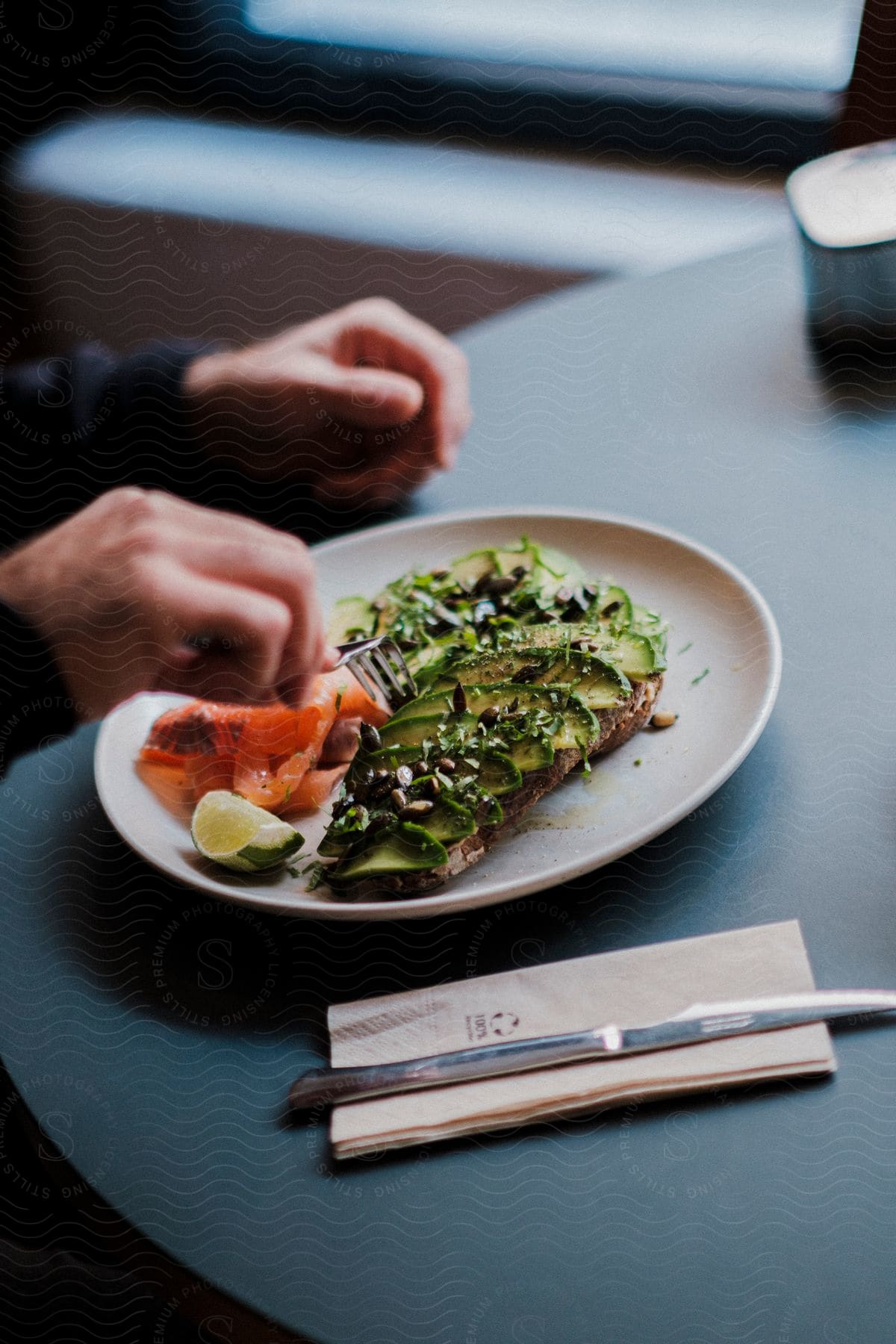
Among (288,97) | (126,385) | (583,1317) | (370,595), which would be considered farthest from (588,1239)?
(288,97)

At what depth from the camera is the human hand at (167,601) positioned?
2.93 ft

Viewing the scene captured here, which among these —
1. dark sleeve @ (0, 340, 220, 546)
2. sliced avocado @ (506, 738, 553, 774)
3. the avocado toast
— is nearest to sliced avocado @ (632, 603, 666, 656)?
the avocado toast

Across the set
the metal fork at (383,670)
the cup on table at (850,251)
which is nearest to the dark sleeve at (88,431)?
the metal fork at (383,670)

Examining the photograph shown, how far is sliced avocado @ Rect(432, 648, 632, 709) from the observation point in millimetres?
810

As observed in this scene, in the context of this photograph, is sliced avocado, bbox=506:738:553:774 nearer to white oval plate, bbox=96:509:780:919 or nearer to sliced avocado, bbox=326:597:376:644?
white oval plate, bbox=96:509:780:919

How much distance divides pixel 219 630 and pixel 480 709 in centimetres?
22

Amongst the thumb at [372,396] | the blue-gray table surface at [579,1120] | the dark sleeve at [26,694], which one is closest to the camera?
the blue-gray table surface at [579,1120]

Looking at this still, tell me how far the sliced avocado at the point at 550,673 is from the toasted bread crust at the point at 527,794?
1cm

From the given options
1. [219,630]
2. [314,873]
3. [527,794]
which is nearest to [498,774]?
[527,794]

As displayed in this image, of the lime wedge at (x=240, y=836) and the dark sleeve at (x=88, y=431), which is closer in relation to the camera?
the lime wedge at (x=240, y=836)

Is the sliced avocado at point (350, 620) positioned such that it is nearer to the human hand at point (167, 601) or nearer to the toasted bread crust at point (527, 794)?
the human hand at point (167, 601)

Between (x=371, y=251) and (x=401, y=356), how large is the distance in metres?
1.77

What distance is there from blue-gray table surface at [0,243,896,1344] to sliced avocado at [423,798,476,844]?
55 mm

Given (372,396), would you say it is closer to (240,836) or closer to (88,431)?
(88,431)
